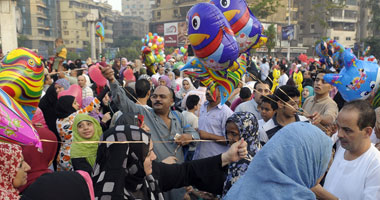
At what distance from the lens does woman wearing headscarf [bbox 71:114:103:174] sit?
3.23 m

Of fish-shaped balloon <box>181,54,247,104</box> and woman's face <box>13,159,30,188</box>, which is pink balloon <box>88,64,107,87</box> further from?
woman's face <box>13,159,30,188</box>

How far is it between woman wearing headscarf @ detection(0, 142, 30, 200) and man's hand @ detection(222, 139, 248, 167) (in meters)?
1.35

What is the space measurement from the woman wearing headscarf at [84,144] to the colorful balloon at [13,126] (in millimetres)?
1173

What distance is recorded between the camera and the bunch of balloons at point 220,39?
341 cm

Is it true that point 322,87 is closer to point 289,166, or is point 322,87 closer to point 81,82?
point 289,166

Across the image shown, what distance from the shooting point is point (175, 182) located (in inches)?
96.9

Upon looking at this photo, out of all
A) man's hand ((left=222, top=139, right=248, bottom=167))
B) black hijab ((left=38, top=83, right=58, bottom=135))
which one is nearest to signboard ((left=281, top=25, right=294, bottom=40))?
black hijab ((left=38, top=83, right=58, bottom=135))

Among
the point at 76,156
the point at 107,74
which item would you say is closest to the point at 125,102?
the point at 107,74

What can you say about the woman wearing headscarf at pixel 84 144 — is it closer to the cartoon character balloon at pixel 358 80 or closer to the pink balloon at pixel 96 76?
the pink balloon at pixel 96 76

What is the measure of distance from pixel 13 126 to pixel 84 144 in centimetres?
135

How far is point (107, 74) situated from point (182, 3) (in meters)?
62.3

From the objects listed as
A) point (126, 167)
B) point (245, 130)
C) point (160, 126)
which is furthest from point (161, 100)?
point (126, 167)

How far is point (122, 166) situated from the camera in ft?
5.98

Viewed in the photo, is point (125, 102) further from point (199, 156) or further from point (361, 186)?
point (361, 186)
